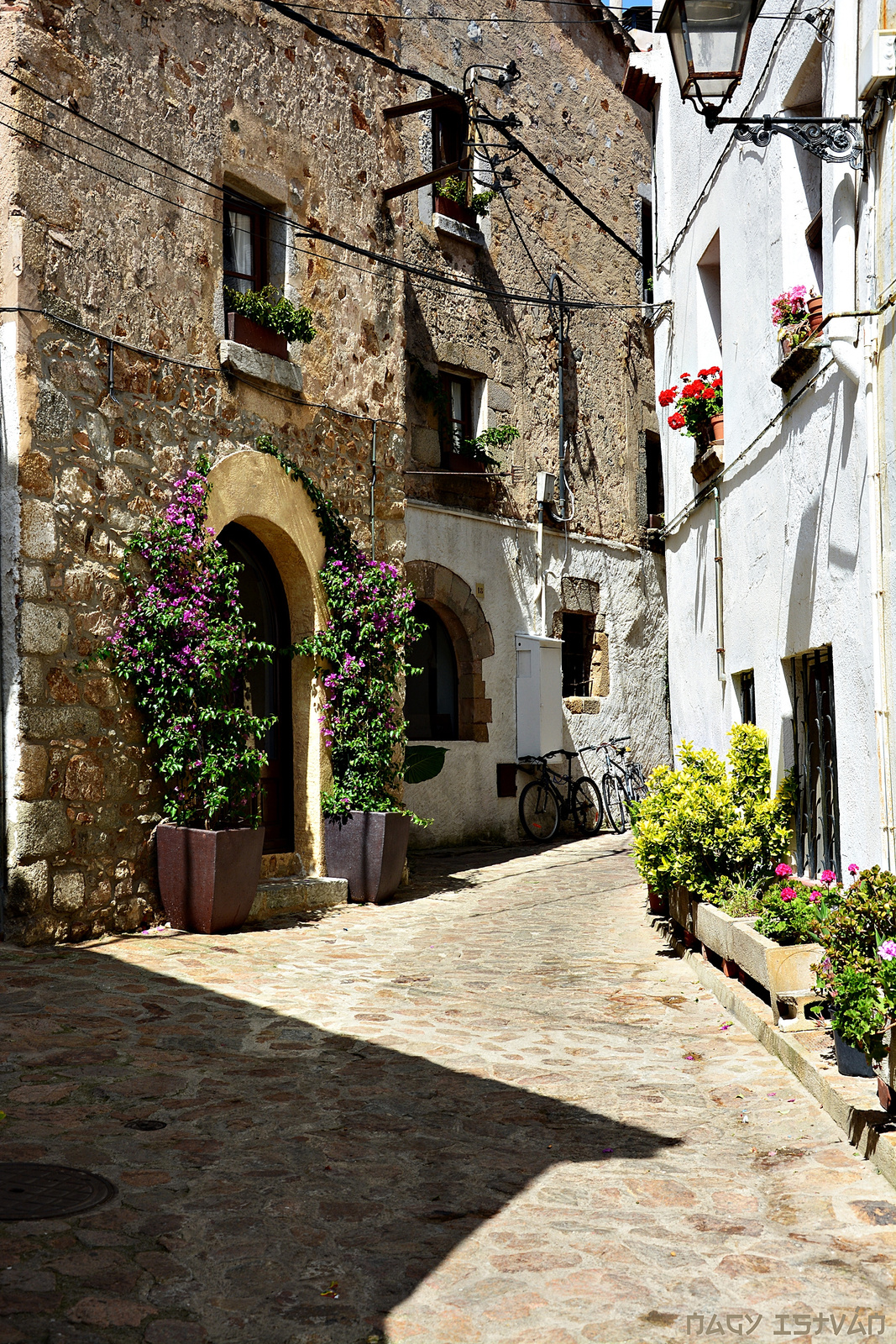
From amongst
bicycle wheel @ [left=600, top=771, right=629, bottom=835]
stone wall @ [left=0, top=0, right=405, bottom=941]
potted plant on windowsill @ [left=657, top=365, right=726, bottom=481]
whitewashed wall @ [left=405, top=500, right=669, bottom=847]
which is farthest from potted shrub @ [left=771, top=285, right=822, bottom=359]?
→ bicycle wheel @ [left=600, top=771, right=629, bottom=835]

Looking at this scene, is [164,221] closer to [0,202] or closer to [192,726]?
[0,202]

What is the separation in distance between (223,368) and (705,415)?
3.26 meters

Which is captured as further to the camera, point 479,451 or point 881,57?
point 479,451

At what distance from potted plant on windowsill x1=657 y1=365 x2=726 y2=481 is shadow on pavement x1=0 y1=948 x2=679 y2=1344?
15.0 feet

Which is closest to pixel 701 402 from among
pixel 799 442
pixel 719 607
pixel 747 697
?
pixel 719 607

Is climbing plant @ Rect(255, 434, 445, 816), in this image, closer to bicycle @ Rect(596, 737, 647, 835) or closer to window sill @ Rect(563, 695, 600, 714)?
window sill @ Rect(563, 695, 600, 714)

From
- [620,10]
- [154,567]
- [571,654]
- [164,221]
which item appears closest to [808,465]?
[154,567]

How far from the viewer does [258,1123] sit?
4.11 meters

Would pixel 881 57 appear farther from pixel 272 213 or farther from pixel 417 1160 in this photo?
pixel 272 213

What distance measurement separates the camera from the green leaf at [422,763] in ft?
38.7

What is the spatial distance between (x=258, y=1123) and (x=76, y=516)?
3.99 metres

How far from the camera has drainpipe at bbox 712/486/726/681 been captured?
27.0 ft

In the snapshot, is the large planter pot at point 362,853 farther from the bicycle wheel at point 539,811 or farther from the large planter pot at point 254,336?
the bicycle wheel at point 539,811

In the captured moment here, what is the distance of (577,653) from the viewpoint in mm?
15156
